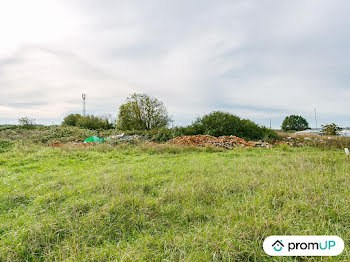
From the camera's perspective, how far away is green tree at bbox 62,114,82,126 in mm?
24984

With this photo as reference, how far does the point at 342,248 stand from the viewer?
1750 mm

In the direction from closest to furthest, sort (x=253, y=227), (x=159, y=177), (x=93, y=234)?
(x=253, y=227), (x=93, y=234), (x=159, y=177)

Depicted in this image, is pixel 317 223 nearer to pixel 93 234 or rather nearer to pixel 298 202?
pixel 298 202

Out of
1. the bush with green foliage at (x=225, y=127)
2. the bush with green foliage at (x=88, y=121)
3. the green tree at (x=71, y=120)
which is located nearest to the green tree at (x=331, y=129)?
the bush with green foliage at (x=225, y=127)

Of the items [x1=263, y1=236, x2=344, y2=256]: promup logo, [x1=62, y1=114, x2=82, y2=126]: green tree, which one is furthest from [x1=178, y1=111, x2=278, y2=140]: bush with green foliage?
[x1=62, y1=114, x2=82, y2=126]: green tree

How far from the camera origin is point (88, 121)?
76.4 feet

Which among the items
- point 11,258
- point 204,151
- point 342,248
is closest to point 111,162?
point 204,151

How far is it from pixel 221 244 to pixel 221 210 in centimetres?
70

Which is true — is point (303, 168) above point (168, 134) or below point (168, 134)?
below

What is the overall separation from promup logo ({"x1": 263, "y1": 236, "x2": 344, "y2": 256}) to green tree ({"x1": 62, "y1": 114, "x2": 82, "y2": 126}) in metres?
26.2

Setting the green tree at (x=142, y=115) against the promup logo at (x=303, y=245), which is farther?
the green tree at (x=142, y=115)

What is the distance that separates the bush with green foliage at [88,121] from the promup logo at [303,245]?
917 inches

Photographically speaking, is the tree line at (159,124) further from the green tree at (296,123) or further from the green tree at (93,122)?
the green tree at (296,123)

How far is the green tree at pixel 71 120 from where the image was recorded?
25.0 m
